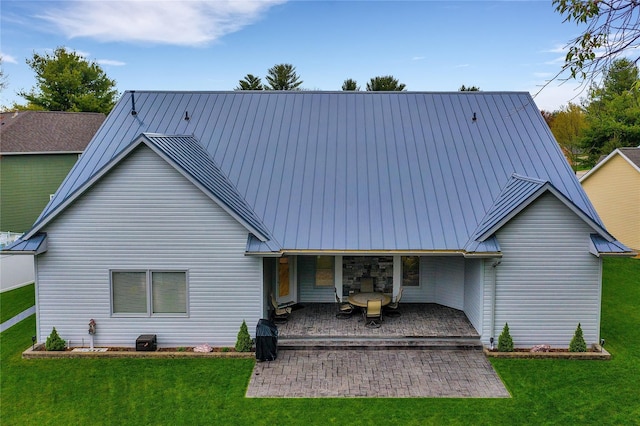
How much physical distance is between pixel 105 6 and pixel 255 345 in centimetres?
1571

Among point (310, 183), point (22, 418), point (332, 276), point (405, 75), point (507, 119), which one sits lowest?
point (22, 418)

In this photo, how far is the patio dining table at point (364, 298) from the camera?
15.4 metres

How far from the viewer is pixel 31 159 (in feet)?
96.1

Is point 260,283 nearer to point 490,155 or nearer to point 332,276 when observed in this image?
point 332,276

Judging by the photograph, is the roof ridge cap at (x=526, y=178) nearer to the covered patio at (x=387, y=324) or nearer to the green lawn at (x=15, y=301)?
the covered patio at (x=387, y=324)

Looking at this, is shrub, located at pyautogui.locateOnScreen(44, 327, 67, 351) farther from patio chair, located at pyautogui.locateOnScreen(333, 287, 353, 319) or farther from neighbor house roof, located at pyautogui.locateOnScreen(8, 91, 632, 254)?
patio chair, located at pyautogui.locateOnScreen(333, 287, 353, 319)

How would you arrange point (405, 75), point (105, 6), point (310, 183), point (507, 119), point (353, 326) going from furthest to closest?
1. point (405, 75)
2. point (105, 6)
3. point (507, 119)
4. point (310, 183)
5. point (353, 326)

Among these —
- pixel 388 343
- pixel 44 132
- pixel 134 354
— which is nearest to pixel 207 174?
pixel 134 354

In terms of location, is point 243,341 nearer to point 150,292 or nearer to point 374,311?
point 150,292

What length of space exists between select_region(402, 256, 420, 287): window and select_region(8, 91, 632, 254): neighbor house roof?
7.42ft

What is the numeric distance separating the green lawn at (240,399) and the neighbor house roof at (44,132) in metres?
19.3

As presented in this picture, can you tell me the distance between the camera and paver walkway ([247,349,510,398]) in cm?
1162

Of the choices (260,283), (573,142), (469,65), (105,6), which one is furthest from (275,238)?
(573,142)

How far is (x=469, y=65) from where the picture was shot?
79.8ft
